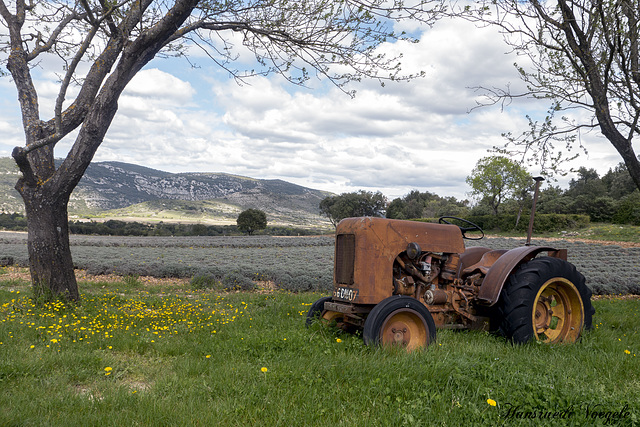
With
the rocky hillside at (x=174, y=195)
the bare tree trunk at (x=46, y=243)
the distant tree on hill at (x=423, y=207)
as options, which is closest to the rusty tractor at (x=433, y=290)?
the bare tree trunk at (x=46, y=243)

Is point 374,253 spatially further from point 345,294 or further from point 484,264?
point 484,264

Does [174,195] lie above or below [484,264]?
above

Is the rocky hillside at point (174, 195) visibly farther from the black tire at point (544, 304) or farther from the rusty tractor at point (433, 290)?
the black tire at point (544, 304)

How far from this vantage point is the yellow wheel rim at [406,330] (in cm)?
468

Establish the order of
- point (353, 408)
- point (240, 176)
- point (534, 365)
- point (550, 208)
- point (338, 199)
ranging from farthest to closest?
point (240, 176) → point (338, 199) → point (550, 208) → point (534, 365) → point (353, 408)

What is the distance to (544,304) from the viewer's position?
5.81 m

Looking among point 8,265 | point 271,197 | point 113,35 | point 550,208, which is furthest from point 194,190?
point 113,35

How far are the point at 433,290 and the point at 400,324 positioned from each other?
75cm

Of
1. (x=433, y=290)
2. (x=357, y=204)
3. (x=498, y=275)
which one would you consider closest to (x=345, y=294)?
(x=433, y=290)

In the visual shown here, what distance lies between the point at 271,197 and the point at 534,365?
155132 mm

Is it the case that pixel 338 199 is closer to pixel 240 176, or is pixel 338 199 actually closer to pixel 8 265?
pixel 8 265

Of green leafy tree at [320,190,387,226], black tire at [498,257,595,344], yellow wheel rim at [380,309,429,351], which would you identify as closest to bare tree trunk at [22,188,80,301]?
yellow wheel rim at [380,309,429,351]

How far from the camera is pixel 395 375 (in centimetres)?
382

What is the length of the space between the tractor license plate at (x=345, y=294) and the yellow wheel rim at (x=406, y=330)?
502 millimetres
